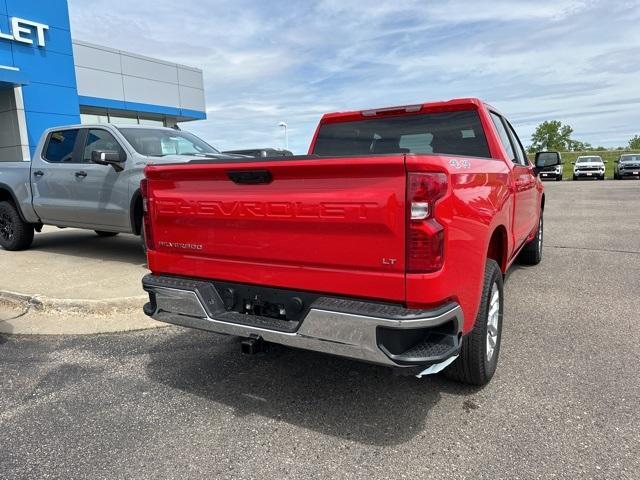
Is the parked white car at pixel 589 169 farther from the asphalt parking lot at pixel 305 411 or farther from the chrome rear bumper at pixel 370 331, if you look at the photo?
the chrome rear bumper at pixel 370 331

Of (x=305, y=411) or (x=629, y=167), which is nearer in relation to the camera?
(x=305, y=411)

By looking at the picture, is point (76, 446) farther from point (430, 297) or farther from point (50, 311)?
point (50, 311)

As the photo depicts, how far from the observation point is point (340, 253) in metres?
2.58

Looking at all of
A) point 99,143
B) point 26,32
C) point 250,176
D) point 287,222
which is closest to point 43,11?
point 26,32

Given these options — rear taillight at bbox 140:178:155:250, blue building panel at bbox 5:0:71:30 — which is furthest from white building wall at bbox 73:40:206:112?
rear taillight at bbox 140:178:155:250

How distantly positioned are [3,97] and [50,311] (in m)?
14.9

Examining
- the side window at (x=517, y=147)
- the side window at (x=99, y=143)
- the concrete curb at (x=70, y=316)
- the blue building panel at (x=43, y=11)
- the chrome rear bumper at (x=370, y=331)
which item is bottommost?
the concrete curb at (x=70, y=316)

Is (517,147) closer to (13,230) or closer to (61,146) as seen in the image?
(61,146)

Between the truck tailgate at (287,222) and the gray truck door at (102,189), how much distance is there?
3432mm

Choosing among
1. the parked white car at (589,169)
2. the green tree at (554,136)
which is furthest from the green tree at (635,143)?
the parked white car at (589,169)

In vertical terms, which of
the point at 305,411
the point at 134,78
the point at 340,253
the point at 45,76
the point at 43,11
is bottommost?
the point at 305,411

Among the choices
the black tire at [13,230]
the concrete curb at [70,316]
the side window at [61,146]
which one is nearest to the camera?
the concrete curb at [70,316]

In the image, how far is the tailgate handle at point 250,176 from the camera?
275 cm

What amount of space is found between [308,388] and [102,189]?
4697 millimetres
